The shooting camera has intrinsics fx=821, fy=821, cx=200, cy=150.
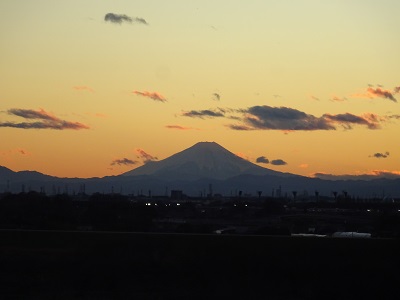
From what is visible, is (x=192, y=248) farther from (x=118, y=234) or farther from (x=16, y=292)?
(x=16, y=292)

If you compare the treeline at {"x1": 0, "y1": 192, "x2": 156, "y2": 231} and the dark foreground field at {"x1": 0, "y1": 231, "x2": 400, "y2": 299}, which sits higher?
the treeline at {"x1": 0, "y1": 192, "x2": 156, "y2": 231}

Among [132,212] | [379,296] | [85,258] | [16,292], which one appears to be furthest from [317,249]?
[132,212]

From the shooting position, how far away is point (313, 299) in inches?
712

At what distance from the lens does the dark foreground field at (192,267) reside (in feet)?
60.0

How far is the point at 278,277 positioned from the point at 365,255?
252 centimetres

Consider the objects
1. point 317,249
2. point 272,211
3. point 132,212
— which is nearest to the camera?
point 317,249

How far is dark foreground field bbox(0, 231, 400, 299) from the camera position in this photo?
60.0 ft

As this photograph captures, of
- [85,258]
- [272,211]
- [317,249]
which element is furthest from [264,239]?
[272,211]

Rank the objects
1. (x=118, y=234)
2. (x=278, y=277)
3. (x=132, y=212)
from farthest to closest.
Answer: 1. (x=132, y=212)
2. (x=118, y=234)
3. (x=278, y=277)

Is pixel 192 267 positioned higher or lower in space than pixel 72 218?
lower

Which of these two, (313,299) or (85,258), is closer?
(313,299)

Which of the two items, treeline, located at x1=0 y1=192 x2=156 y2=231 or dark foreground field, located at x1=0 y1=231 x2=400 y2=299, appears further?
treeline, located at x1=0 y1=192 x2=156 y2=231

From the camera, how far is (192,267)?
64.5ft

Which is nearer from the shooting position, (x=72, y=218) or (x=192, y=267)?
(x=192, y=267)
